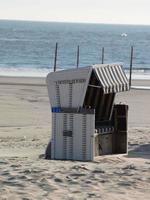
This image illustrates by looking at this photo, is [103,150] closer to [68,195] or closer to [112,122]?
[112,122]

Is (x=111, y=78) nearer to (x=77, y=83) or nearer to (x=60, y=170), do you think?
(x=77, y=83)

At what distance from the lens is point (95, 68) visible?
10094 millimetres

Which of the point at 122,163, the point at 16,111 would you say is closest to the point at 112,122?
the point at 122,163

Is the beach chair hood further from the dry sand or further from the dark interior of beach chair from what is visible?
the dry sand

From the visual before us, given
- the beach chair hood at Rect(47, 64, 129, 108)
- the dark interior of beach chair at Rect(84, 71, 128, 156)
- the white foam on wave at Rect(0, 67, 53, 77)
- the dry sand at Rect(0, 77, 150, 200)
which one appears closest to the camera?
A: the dry sand at Rect(0, 77, 150, 200)

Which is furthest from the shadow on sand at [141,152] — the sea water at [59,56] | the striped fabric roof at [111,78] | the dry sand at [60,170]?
the sea water at [59,56]

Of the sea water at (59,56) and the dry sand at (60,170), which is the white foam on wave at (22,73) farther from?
the dry sand at (60,170)

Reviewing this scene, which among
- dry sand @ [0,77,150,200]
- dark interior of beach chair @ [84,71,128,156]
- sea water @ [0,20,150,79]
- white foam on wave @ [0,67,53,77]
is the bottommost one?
dry sand @ [0,77,150,200]

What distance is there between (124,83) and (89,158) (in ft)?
4.89

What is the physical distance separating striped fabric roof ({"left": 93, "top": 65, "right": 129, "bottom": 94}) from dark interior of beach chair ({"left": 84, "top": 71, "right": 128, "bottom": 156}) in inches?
13.0

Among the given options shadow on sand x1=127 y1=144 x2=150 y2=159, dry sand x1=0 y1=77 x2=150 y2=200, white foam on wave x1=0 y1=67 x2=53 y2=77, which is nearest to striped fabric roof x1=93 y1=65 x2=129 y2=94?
dry sand x1=0 y1=77 x2=150 y2=200

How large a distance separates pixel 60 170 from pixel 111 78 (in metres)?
2.40

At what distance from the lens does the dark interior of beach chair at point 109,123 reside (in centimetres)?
1089

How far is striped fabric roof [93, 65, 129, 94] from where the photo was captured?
399 inches
